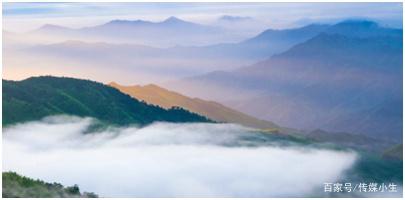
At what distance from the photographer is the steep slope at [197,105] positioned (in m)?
10.1

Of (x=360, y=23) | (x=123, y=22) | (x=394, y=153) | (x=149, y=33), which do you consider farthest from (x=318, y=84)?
(x=123, y=22)

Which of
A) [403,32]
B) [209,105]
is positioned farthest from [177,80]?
[403,32]

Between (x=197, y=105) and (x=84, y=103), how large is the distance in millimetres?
1232

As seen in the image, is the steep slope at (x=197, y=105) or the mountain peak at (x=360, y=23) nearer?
the mountain peak at (x=360, y=23)

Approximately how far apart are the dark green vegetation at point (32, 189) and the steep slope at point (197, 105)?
52.0 inches

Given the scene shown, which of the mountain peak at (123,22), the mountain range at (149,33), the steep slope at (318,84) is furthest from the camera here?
the steep slope at (318,84)

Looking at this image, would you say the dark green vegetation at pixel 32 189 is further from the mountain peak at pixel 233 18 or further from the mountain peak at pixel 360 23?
the mountain peak at pixel 360 23

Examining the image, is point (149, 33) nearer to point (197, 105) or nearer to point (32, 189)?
point (197, 105)

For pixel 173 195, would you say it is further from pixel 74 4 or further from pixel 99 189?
pixel 74 4

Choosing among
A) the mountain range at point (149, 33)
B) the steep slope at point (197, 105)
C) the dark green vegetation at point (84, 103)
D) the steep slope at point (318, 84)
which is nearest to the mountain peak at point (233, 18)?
the mountain range at point (149, 33)

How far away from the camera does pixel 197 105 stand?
33.3 feet

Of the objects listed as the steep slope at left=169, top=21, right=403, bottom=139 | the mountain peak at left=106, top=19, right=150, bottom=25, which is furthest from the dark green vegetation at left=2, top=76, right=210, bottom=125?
the mountain peak at left=106, top=19, right=150, bottom=25

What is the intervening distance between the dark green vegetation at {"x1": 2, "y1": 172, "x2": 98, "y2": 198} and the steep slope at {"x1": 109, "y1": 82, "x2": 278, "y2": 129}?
132cm

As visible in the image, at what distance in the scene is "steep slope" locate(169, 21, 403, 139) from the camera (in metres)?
10.1
